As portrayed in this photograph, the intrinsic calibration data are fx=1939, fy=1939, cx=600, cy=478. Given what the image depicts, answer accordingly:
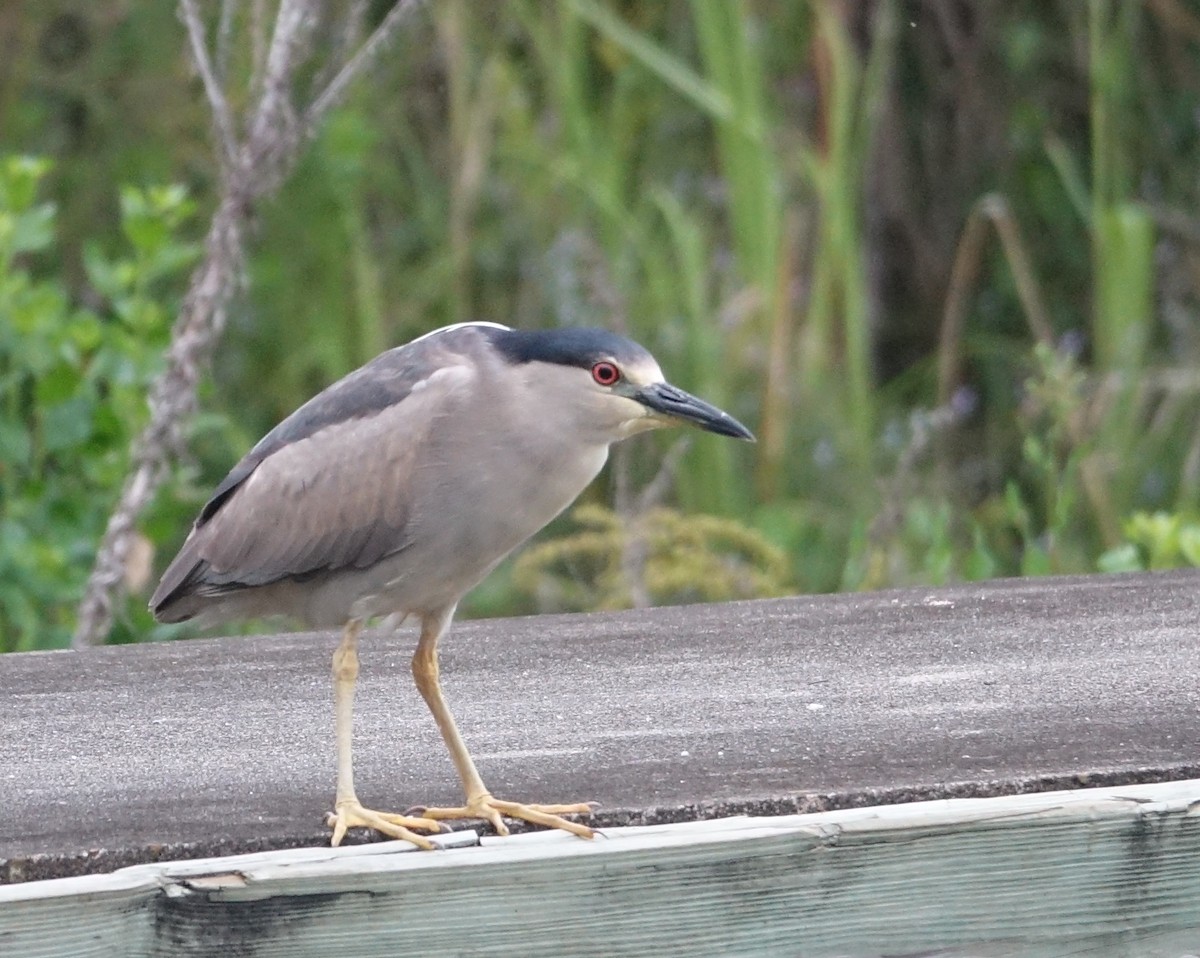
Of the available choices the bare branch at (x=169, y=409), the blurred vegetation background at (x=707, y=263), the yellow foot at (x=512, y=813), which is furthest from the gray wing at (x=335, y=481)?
the blurred vegetation background at (x=707, y=263)

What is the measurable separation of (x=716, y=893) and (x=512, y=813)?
313 mm

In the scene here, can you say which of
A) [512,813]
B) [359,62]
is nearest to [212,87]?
[359,62]

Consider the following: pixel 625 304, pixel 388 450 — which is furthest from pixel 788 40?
pixel 388 450

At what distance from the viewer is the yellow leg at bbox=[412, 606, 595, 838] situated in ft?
7.57

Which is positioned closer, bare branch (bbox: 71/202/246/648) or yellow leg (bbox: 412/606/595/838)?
yellow leg (bbox: 412/606/595/838)

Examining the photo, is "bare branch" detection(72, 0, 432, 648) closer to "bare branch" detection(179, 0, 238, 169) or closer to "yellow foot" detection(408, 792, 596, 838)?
"bare branch" detection(179, 0, 238, 169)

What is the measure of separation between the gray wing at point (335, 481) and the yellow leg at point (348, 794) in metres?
0.14

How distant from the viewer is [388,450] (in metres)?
2.75

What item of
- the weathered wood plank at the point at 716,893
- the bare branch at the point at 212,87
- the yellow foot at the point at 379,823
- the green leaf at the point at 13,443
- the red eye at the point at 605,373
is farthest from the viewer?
the green leaf at the point at 13,443

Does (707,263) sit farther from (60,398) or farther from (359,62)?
(60,398)

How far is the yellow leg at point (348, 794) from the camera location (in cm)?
229

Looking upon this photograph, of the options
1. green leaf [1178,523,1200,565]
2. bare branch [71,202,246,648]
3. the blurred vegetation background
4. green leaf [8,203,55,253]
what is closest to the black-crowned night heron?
bare branch [71,202,246,648]

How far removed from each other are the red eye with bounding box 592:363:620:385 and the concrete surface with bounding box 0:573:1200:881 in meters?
0.52

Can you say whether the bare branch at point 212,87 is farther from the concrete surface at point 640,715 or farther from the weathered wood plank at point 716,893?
the weathered wood plank at point 716,893
